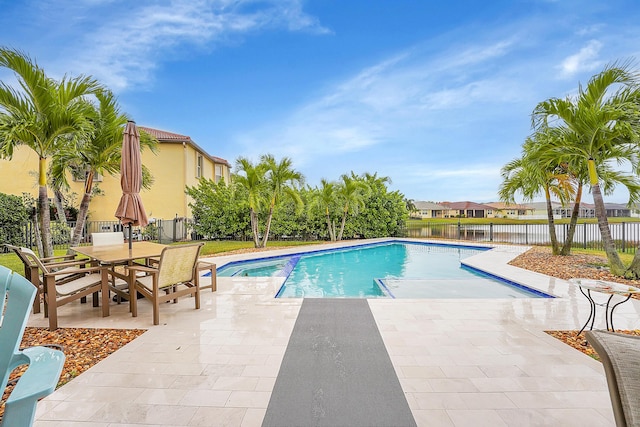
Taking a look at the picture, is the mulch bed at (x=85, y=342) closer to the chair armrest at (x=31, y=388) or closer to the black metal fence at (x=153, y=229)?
the chair armrest at (x=31, y=388)

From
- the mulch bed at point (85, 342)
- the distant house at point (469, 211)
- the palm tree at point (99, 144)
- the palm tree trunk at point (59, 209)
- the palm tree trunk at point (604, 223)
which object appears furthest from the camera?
the distant house at point (469, 211)

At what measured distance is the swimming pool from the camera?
6.76 meters

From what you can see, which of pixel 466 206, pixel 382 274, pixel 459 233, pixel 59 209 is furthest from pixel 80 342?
pixel 466 206

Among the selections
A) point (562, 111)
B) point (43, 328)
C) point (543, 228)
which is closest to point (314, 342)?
point (43, 328)

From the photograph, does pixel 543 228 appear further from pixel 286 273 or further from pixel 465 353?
pixel 465 353

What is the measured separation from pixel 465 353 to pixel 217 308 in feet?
12.0

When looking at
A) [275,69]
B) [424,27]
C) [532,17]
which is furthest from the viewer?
[275,69]

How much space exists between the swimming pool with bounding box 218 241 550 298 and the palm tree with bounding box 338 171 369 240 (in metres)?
2.32

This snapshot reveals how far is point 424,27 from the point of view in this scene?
1141 cm

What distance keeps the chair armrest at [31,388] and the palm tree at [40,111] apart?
20.3ft

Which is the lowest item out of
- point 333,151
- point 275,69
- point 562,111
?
point 562,111

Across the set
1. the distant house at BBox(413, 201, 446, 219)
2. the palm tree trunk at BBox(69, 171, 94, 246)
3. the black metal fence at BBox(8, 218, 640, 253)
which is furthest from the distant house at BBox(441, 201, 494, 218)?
the palm tree trunk at BBox(69, 171, 94, 246)

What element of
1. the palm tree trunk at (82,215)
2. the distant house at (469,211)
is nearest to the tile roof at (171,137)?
the palm tree trunk at (82,215)

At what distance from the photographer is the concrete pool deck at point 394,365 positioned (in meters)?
2.28
